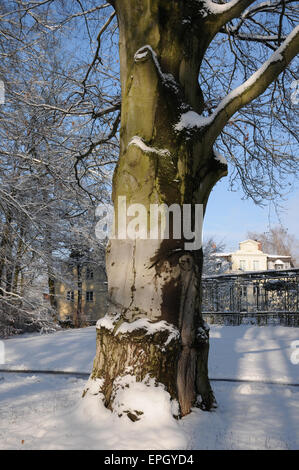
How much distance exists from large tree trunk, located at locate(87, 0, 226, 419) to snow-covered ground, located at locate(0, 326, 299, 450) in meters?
0.24

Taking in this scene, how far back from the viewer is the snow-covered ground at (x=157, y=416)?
3152 mm

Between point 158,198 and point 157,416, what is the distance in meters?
1.92

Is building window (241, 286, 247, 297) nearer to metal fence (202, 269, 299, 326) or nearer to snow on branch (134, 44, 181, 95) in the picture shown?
metal fence (202, 269, 299, 326)

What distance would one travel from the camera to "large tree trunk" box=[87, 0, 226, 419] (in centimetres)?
369

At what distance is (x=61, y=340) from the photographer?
10.8 metres

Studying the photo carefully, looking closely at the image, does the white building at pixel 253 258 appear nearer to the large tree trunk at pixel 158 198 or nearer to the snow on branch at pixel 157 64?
the large tree trunk at pixel 158 198

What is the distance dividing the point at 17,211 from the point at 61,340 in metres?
3.97

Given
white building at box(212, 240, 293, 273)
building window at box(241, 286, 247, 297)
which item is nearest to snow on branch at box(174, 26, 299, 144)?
building window at box(241, 286, 247, 297)

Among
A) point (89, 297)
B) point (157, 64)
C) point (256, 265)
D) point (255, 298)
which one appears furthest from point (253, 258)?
point (157, 64)

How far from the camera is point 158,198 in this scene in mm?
3900

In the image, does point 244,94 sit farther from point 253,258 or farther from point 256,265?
point 253,258

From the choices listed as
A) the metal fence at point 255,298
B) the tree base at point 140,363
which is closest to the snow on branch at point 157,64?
the tree base at point 140,363

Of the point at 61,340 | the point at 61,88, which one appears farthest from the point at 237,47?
the point at 61,340
